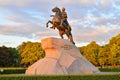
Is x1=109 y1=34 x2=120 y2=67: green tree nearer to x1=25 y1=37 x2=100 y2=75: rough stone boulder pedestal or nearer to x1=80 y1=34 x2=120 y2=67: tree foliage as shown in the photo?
x1=80 y1=34 x2=120 y2=67: tree foliage

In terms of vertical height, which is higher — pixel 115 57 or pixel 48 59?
pixel 48 59

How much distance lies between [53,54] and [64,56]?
1.13 metres

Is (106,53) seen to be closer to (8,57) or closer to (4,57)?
(4,57)

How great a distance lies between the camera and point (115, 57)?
74.3m

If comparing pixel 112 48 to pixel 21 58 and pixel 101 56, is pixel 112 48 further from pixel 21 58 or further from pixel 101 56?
pixel 21 58

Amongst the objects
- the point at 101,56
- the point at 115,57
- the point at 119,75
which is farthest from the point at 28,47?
the point at 119,75

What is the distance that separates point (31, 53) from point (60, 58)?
6375cm

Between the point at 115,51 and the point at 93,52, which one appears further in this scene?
the point at 93,52

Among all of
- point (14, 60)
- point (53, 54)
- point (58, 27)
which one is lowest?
point (14, 60)

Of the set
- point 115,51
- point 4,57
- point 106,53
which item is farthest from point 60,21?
point 4,57

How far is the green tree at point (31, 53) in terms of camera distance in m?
90.1

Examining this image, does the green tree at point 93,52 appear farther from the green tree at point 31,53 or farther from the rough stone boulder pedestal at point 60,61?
the rough stone boulder pedestal at point 60,61

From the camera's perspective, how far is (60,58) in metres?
28.4

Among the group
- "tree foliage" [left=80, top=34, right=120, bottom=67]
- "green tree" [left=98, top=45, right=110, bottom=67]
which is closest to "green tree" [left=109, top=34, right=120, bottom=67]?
"tree foliage" [left=80, top=34, right=120, bottom=67]
